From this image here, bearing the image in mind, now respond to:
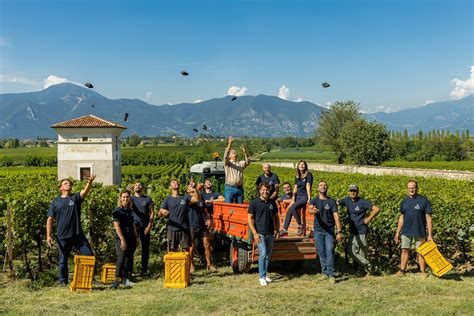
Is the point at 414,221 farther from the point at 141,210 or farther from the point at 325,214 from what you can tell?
the point at 141,210

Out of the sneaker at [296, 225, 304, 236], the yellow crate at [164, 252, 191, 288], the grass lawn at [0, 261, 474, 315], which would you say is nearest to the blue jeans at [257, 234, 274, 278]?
the grass lawn at [0, 261, 474, 315]

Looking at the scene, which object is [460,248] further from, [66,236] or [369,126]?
[369,126]

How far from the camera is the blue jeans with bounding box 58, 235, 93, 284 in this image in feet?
27.2

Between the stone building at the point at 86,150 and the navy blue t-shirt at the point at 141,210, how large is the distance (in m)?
38.5

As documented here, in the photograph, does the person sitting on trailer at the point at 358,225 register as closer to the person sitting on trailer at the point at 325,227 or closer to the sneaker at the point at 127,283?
the person sitting on trailer at the point at 325,227

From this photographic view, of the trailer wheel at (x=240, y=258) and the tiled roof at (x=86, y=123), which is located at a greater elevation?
the tiled roof at (x=86, y=123)

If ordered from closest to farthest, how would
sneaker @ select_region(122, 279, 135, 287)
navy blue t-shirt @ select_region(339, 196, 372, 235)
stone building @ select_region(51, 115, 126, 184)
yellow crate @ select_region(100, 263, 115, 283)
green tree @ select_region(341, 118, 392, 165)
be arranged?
sneaker @ select_region(122, 279, 135, 287) → yellow crate @ select_region(100, 263, 115, 283) → navy blue t-shirt @ select_region(339, 196, 372, 235) → stone building @ select_region(51, 115, 126, 184) → green tree @ select_region(341, 118, 392, 165)

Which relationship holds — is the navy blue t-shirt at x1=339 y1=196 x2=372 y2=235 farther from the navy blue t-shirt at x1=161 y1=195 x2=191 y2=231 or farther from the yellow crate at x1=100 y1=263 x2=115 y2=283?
the yellow crate at x1=100 y1=263 x2=115 y2=283

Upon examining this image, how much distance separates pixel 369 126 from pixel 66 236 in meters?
69.4

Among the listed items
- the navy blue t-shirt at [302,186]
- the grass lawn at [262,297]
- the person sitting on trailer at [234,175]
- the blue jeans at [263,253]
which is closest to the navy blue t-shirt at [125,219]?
the grass lawn at [262,297]

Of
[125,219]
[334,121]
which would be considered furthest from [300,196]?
[334,121]

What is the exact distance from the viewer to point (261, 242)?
820 cm

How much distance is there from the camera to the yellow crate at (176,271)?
8180 mm

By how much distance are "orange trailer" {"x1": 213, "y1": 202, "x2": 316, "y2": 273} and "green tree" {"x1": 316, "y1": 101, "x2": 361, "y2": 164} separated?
77048mm
